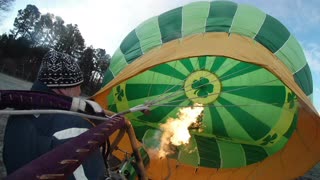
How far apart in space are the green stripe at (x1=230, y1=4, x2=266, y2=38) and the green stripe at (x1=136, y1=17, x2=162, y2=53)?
3.50 ft

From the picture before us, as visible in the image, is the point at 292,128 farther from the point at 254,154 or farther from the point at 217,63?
the point at 217,63

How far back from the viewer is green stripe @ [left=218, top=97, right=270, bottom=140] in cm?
→ 575

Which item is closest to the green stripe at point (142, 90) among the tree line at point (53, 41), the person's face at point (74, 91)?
the person's face at point (74, 91)

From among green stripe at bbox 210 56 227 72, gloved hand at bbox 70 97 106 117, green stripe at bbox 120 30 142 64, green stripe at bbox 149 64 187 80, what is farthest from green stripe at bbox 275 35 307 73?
gloved hand at bbox 70 97 106 117

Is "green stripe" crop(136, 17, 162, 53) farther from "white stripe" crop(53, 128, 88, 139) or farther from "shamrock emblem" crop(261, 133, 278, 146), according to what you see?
"white stripe" crop(53, 128, 88, 139)

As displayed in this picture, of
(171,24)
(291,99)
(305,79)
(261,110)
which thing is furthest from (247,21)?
(261,110)

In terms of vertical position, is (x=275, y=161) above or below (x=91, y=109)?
below

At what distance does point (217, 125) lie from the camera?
5953 millimetres

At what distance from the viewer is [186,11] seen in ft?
17.3

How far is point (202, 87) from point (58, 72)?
441 centimetres

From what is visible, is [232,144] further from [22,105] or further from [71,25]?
[71,25]

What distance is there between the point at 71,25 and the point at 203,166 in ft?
153

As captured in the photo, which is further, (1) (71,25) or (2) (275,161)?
(1) (71,25)

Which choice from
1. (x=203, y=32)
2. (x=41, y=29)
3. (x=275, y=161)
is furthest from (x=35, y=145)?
(x=41, y=29)
